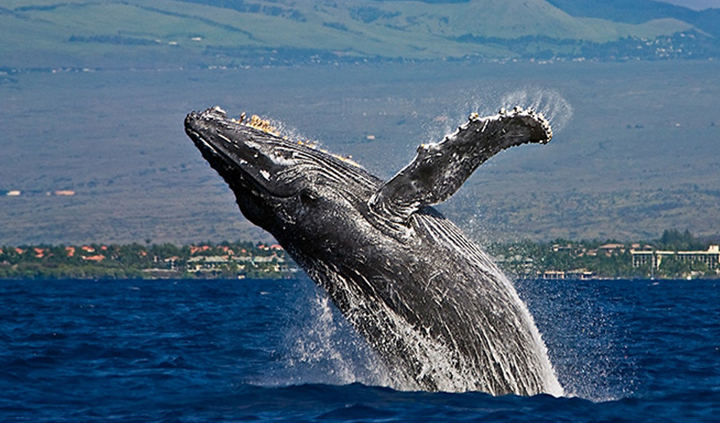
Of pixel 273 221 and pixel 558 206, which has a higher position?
pixel 273 221

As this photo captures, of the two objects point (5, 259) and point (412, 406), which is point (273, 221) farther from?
point (5, 259)

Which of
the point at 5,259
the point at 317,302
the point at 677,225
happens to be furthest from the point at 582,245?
the point at 317,302

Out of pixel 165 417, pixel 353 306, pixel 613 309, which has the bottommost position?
pixel 613 309

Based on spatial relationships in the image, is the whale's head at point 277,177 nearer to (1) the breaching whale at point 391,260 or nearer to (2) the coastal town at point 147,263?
(1) the breaching whale at point 391,260

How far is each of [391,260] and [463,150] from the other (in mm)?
1014

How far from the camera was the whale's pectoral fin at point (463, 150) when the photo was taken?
30.8 feet

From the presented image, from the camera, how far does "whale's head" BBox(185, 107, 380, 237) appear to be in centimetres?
985

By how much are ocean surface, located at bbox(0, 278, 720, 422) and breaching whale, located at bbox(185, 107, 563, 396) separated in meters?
0.35

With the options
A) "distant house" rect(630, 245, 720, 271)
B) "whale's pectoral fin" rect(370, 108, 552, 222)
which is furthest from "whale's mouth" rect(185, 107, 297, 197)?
"distant house" rect(630, 245, 720, 271)

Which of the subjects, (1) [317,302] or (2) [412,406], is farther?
(1) [317,302]

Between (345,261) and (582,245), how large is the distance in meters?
108

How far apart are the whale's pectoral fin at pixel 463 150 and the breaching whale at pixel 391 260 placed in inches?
1.4

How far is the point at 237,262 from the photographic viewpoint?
107188mm

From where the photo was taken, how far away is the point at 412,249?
9781 mm
